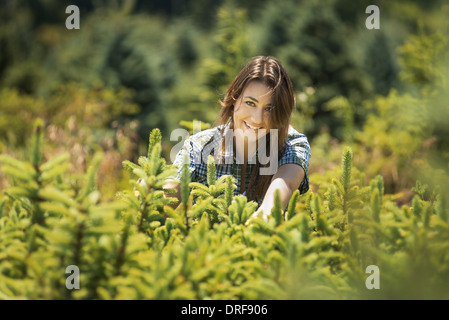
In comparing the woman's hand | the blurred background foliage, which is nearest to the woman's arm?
the woman's hand

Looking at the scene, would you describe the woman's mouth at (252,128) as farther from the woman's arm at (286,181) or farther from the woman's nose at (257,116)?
the woman's arm at (286,181)

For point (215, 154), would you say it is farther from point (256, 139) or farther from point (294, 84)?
point (294, 84)

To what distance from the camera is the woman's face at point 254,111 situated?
1782 millimetres

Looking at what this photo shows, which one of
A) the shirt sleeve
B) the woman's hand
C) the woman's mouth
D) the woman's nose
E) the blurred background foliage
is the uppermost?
the blurred background foliage

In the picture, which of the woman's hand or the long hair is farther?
the long hair

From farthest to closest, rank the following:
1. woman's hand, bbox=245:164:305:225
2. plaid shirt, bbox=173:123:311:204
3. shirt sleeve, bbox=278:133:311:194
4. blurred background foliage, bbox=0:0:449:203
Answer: blurred background foliage, bbox=0:0:449:203, plaid shirt, bbox=173:123:311:204, shirt sleeve, bbox=278:133:311:194, woman's hand, bbox=245:164:305:225

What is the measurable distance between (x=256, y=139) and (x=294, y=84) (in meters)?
5.97

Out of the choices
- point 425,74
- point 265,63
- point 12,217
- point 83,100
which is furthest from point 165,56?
point 12,217

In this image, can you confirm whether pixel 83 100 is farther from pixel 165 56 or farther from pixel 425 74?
pixel 425 74

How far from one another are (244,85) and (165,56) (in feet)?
30.2

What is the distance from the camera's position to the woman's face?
178cm

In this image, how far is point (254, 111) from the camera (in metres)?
1.79

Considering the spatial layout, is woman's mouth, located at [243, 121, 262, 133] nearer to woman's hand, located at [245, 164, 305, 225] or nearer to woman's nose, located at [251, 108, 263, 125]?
woman's nose, located at [251, 108, 263, 125]

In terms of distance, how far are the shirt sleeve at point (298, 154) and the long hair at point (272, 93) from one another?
4cm
